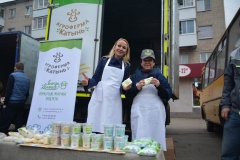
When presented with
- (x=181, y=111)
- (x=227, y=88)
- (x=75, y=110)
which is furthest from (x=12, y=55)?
(x=181, y=111)

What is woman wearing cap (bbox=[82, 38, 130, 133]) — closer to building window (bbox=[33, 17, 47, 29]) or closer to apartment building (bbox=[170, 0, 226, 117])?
apartment building (bbox=[170, 0, 226, 117])

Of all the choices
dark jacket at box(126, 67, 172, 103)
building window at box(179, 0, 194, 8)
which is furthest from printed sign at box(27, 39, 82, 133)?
building window at box(179, 0, 194, 8)

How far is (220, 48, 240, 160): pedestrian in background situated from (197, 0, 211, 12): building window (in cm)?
2241

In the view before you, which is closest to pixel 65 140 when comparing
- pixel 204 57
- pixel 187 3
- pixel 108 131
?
pixel 108 131

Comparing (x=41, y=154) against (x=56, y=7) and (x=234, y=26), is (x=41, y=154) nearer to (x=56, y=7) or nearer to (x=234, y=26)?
(x=56, y=7)

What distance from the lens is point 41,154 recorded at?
100 inches

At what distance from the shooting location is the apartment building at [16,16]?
31.4 metres

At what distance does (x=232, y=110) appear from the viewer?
9.17ft

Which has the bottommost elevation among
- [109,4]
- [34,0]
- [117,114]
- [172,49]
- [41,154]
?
[41,154]

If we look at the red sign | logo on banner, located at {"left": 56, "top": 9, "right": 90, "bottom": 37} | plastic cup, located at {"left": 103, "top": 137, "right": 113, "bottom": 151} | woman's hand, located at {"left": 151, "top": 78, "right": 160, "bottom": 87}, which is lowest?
plastic cup, located at {"left": 103, "top": 137, "right": 113, "bottom": 151}

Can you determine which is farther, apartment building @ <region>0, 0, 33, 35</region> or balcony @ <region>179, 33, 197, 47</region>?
apartment building @ <region>0, 0, 33, 35</region>

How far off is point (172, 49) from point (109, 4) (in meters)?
2.85

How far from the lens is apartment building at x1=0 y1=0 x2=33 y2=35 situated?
1234 inches

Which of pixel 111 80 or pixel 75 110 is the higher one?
pixel 111 80
